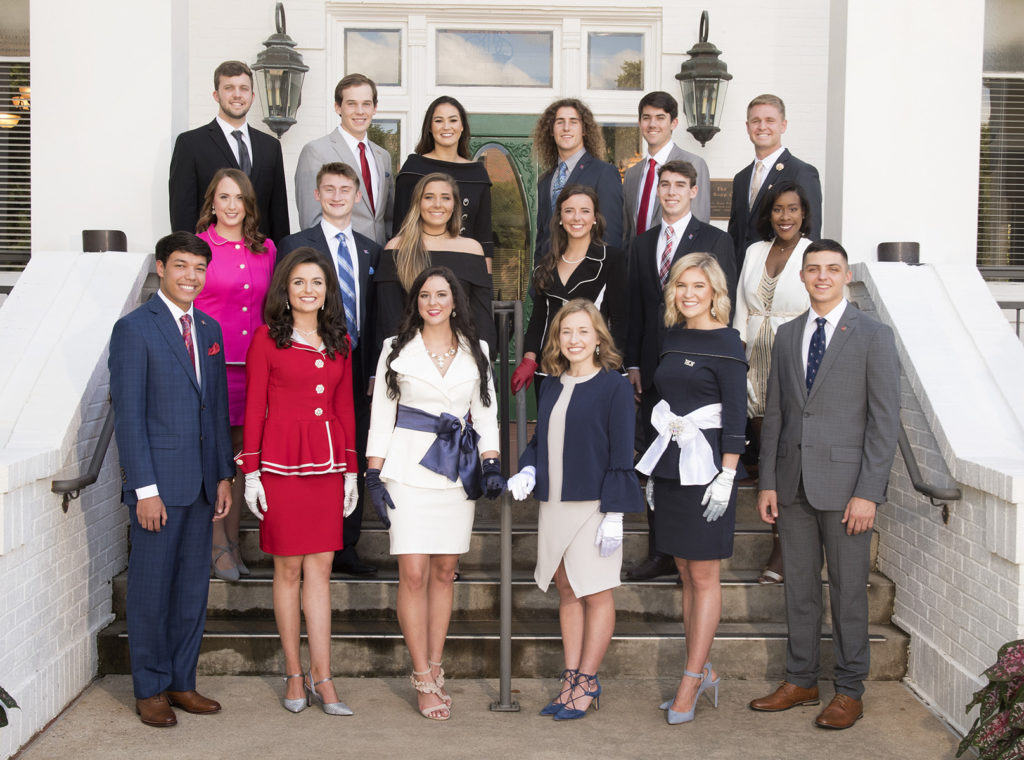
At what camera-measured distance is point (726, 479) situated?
431 cm

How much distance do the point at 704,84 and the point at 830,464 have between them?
4.14 meters

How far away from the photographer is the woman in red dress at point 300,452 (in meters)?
4.38

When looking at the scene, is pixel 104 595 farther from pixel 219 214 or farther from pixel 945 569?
pixel 945 569

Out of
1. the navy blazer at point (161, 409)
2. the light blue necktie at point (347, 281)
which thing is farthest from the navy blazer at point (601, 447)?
the navy blazer at point (161, 409)

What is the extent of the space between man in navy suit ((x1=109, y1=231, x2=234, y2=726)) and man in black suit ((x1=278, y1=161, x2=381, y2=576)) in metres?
0.73

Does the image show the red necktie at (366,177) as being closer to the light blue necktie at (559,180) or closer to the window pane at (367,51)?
the light blue necktie at (559,180)

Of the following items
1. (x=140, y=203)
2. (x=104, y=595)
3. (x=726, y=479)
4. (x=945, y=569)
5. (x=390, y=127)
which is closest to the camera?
(x=726, y=479)

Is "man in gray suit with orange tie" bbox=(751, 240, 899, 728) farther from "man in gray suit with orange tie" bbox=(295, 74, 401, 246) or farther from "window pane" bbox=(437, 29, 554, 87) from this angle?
"window pane" bbox=(437, 29, 554, 87)

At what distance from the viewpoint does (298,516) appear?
14.4 feet

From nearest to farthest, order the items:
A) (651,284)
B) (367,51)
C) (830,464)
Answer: (830,464) < (651,284) < (367,51)

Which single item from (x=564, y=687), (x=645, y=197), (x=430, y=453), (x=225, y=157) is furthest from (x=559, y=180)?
(x=564, y=687)

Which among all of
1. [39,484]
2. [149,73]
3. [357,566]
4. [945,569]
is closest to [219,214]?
[39,484]

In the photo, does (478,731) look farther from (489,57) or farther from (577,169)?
(489,57)

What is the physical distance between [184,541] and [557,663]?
1.73 m
